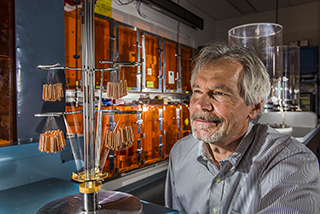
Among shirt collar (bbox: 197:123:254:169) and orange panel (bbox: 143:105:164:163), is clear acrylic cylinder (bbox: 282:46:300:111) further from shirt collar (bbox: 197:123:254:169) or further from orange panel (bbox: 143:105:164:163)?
shirt collar (bbox: 197:123:254:169)

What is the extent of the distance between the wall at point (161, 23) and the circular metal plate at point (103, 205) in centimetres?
320

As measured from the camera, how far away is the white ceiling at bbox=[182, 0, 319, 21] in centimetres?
521

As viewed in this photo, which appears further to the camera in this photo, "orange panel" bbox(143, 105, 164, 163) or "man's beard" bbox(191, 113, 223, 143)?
"orange panel" bbox(143, 105, 164, 163)

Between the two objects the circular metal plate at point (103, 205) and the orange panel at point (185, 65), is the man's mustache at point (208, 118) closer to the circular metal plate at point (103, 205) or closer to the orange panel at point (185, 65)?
the circular metal plate at point (103, 205)

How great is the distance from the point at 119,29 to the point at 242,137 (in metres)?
2.44

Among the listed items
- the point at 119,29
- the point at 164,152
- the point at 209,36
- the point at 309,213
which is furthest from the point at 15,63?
the point at 209,36

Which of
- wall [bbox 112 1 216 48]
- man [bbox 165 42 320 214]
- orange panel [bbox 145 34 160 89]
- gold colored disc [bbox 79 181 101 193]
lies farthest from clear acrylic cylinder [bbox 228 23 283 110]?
gold colored disc [bbox 79 181 101 193]

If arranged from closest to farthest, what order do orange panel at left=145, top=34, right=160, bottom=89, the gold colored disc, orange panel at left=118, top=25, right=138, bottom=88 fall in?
the gold colored disc → orange panel at left=118, top=25, right=138, bottom=88 → orange panel at left=145, top=34, right=160, bottom=89

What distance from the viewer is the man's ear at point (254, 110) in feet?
3.80

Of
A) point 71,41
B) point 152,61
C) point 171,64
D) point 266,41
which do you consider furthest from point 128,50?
point 266,41

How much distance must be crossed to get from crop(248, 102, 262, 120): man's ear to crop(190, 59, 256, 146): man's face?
64 mm

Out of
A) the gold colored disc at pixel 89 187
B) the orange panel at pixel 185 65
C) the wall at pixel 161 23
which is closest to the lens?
the gold colored disc at pixel 89 187

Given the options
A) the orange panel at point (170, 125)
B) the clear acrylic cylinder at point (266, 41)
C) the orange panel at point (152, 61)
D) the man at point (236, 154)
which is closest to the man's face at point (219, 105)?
the man at point (236, 154)

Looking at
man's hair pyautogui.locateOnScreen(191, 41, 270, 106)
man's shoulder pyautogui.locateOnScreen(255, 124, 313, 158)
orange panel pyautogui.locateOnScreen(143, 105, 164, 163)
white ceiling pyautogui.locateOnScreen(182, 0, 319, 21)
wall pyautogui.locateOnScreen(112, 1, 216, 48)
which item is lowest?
orange panel pyautogui.locateOnScreen(143, 105, 164, 163)
